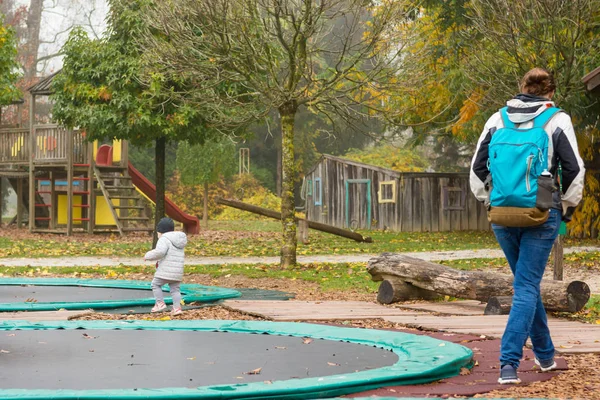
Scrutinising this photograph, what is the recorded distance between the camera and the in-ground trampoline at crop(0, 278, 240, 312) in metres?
8.73

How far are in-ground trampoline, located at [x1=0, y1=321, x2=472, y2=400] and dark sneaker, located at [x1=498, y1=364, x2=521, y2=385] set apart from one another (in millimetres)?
311

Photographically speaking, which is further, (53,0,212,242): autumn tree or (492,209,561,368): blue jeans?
(53,0,212,242): autumn tree

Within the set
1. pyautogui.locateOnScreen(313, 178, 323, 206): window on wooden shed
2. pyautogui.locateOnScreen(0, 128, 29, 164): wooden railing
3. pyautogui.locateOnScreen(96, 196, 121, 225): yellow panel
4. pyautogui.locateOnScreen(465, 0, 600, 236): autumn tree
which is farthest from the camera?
pyautogui.locateOnScreen(313, 178, 323, 206): window on wooden shed

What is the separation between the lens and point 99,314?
817 cm

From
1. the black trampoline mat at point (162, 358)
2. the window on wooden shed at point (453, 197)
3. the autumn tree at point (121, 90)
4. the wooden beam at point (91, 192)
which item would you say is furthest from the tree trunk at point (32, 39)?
the black trampoline mat at point (162, 358)

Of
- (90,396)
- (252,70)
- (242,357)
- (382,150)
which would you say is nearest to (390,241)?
(252,70)

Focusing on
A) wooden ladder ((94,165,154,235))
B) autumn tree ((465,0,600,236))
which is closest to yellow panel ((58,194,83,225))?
wooden ladder ((94,165,154,235))

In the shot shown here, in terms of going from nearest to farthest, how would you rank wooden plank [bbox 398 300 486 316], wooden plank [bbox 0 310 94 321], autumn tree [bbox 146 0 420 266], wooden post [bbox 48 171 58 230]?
1. wooden plank [bbox 0 310 94 321]
2. wooden plank [bbox 398 300 486 316]
3. autumn tree [bbox 146 0 420 266]
4. wooden post [bbox 48 171 58 230]

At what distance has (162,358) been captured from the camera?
558 centimetres

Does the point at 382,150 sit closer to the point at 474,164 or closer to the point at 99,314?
the point at 99,314

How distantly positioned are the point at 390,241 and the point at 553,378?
55.8 feet

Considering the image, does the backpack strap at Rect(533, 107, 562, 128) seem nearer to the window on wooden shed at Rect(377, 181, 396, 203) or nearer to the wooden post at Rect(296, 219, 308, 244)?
the wooden post at Rect(296, 219, 308, 244)

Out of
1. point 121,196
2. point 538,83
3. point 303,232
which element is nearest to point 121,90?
point 303,232

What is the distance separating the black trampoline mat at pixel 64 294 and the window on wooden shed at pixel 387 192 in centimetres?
1889
